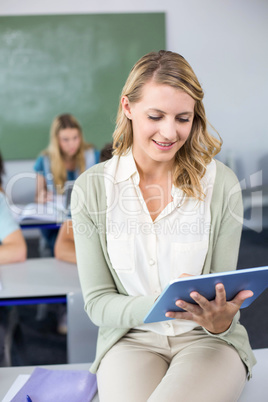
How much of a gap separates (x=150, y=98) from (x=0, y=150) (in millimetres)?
3842

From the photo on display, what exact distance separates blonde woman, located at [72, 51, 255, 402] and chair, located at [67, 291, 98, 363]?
38cm

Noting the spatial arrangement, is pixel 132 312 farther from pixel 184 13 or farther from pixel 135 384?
pixel 184 13

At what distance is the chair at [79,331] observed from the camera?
162 centimetres

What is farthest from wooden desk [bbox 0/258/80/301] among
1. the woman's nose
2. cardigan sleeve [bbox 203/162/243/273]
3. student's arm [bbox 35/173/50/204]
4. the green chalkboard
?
the green chalkboard

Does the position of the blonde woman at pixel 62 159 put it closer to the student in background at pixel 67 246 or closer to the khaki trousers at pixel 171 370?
the student in background at pixel 67 246

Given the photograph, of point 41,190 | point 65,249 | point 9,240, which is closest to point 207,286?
point 65,249

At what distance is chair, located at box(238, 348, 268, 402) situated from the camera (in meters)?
1.16

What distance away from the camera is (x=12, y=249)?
200 cm

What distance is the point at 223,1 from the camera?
9.66ft

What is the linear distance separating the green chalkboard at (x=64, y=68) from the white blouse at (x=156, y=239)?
11.2ft

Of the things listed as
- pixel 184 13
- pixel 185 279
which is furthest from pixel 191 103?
pixel 184 13

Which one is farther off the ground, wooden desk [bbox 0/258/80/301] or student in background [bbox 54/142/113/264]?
student in background [bbox 54/142/113/264]

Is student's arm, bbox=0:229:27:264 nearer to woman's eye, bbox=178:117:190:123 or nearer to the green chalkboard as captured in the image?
woman's eye, bbox=178:117:190:123

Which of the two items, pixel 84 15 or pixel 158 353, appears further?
pixel 84 15
